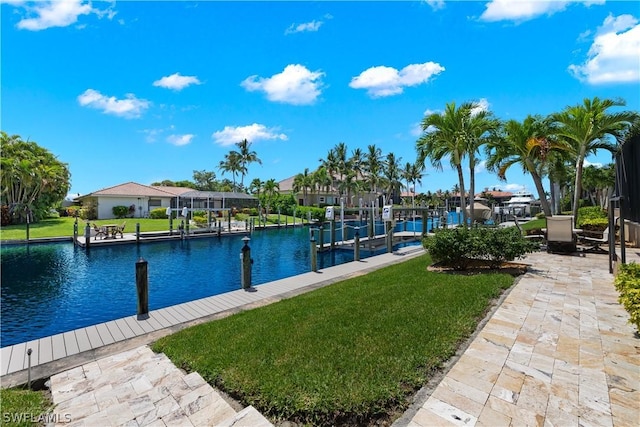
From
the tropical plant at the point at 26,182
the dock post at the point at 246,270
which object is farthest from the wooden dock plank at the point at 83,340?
the tropical plant at the point at 26,182

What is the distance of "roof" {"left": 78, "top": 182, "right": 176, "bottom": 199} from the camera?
34344 millimetres

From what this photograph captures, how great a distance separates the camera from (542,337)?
412 centimetres

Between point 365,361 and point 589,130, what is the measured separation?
492 inches

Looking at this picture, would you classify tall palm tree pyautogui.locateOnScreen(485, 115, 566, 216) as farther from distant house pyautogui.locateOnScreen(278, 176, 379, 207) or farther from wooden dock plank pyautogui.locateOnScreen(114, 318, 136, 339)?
distant house pyautogui.locateOnScreen(278, 176, 379, 207)

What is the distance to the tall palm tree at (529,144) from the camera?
12.0 metres

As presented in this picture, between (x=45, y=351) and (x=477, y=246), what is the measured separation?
8.71 metres

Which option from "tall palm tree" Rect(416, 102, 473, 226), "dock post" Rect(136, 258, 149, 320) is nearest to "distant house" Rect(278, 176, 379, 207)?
"tall palm tree" Rect(416, 102, 473, 226)

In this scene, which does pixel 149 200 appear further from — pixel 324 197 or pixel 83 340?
pixel 83 340

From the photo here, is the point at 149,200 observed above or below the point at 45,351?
above

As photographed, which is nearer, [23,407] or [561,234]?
[23,407]

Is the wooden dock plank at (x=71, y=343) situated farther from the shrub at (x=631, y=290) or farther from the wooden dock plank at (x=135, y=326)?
the shrub at (x=631, y=290)

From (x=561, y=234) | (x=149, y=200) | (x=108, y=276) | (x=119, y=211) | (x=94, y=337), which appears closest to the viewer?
(x=94, y=337)

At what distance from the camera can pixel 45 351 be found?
4.62 meters

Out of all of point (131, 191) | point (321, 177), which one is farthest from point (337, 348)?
point (321, 177)
